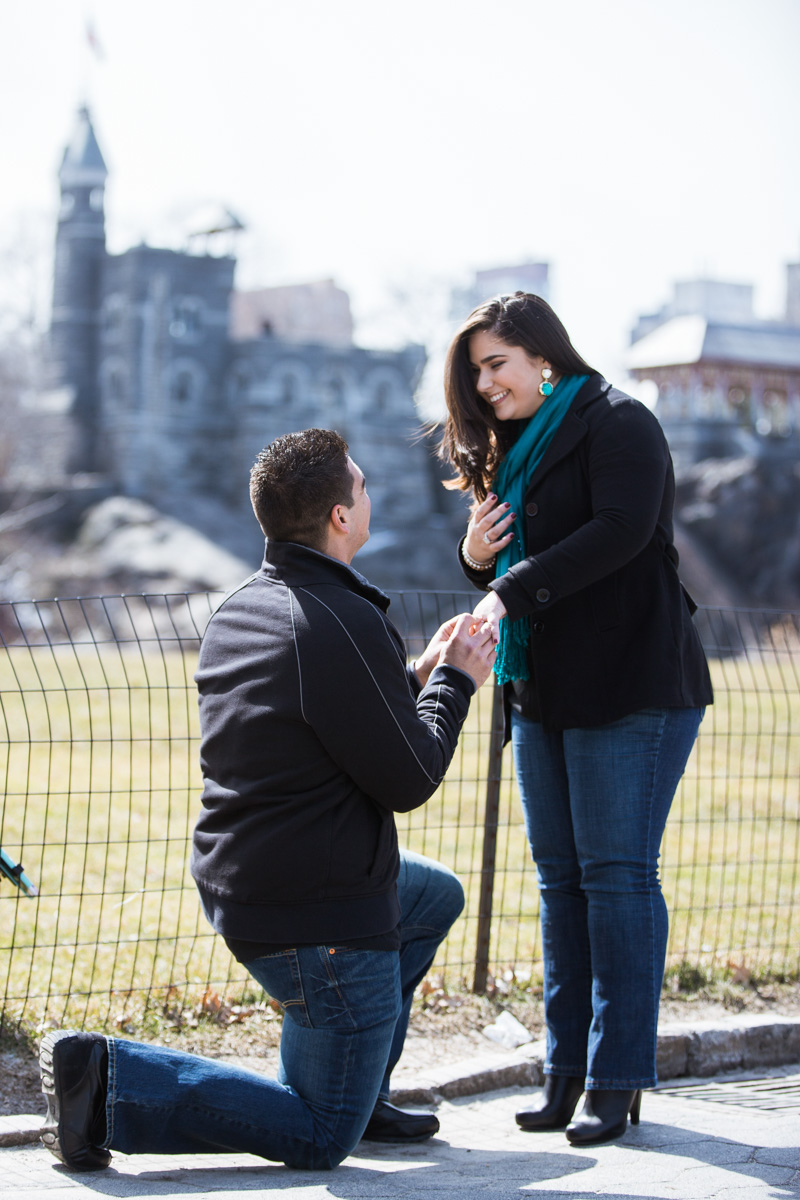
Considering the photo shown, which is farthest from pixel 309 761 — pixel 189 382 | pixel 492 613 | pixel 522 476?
pixel 189 382

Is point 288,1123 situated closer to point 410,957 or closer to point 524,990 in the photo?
point 410,957

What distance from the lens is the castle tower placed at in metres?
47.7

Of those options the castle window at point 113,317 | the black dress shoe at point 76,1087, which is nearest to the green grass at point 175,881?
the black dress shoe at point 76,1087

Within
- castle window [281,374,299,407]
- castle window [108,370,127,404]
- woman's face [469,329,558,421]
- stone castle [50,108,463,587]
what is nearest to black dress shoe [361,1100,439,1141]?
woman's face [469,329,558,421]

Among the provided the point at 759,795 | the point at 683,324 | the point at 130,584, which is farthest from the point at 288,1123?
the point at 683,324

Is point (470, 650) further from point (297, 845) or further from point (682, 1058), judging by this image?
point (682, 1058)

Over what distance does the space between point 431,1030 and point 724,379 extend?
53629mm

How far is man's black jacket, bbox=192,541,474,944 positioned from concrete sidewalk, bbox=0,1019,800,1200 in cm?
57

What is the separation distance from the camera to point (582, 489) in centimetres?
320

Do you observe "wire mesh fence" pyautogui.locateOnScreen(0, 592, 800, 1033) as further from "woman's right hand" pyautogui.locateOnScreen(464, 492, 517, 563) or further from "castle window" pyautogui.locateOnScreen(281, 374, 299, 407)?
"castle window" pyautogui.locateOnScreen(281, 374, 299, 407)

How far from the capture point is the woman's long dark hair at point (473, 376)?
3.24 metres

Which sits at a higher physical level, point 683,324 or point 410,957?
point 683,324

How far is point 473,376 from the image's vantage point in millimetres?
3355

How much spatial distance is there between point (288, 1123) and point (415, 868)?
694 mm
